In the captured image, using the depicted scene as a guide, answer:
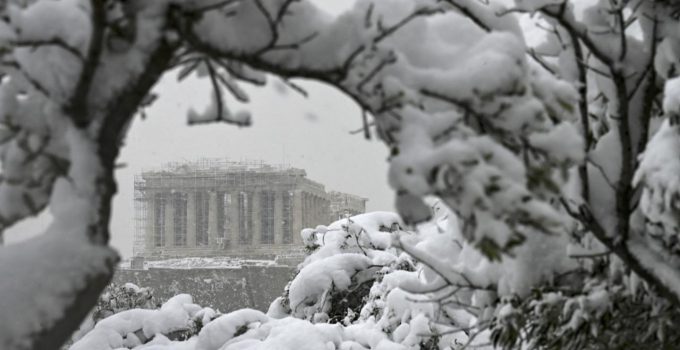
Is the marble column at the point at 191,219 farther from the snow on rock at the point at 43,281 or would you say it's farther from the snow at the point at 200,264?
the snow on rock at the point at 43,281

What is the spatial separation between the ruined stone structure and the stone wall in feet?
83.8

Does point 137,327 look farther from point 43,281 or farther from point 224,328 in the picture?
point 43,281

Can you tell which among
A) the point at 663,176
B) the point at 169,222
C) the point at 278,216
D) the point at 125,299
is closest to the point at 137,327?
the point at 125,299

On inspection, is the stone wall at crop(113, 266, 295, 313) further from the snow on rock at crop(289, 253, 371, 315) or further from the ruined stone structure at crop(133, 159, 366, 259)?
the ruined stone structure at crop(133, 159, 366, 259)

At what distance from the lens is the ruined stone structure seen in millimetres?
56625

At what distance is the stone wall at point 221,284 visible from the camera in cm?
2891

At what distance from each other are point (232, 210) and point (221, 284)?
A: 94.5ft

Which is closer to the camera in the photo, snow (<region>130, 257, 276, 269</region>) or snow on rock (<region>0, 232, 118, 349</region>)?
snow on rock (<region>0, 232, 118, 349</region>)


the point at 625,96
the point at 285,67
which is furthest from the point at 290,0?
the point at 625,96

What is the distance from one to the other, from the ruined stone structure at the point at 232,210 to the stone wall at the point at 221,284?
83.8 ft

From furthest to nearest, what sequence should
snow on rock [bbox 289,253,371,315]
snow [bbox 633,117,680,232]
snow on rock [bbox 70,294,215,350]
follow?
snow on rock [bbox 70,294,215,350] < snow on rock [bbox 289,253,371,315] < snow [bbox 633,117,680,232]

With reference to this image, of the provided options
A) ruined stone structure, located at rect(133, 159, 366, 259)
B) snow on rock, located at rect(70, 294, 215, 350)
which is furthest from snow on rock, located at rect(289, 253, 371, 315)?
ruined stone structure, located at rect(133, 159, 366, 259)

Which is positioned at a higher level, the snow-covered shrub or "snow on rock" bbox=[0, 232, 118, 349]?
"snow on rock" bbox=[0, 232, 118, 349]

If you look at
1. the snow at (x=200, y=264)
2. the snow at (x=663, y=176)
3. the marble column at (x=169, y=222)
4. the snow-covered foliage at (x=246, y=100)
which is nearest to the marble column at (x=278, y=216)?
the marble column at (x=169, y=222)
